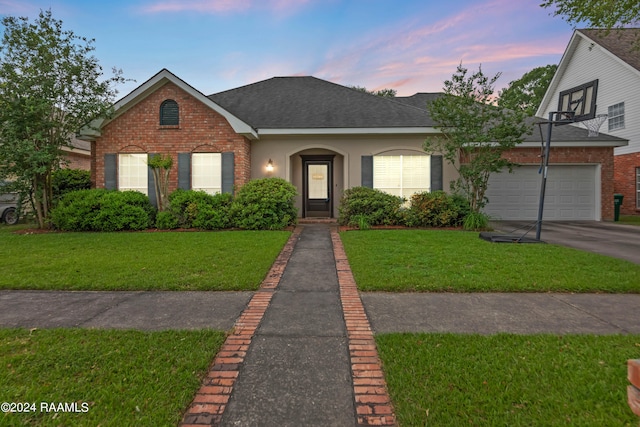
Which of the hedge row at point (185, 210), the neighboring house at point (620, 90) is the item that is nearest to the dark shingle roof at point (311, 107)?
the hedge row at point (185, 210)

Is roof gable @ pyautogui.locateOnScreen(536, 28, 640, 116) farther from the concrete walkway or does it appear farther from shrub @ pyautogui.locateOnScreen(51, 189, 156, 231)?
shrub @ pyautogui.locateOnScreen(51, 189, 156, 231)

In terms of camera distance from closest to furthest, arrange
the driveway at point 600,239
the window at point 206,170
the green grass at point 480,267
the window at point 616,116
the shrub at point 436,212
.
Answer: the green grass at point 480,267 < the driveway at point 600,239 < the shrub at point 436,212 < the window at point 206,170 < the window at point 616,116

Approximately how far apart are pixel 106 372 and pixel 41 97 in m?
10.7

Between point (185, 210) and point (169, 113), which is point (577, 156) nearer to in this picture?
point (185, 210)

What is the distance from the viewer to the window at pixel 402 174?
1126 centimetres

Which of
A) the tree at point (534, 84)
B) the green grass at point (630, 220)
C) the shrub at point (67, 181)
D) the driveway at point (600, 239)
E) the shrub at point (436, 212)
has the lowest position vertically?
the driveway at point (600, 239)

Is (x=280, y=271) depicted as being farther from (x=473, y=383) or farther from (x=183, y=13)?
(x=183, y=13)

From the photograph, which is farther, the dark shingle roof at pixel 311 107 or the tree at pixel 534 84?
the tree at pixel 534 84

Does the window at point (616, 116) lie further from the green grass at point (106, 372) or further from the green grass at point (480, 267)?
the green grass at point (106, 372)

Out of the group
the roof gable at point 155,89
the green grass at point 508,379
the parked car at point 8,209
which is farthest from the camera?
the parked car at point 8,209

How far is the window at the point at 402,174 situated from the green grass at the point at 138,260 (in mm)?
4622

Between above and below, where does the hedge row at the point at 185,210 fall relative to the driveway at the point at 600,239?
above

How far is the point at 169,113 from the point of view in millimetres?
10727

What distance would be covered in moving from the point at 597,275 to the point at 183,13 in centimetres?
1385
